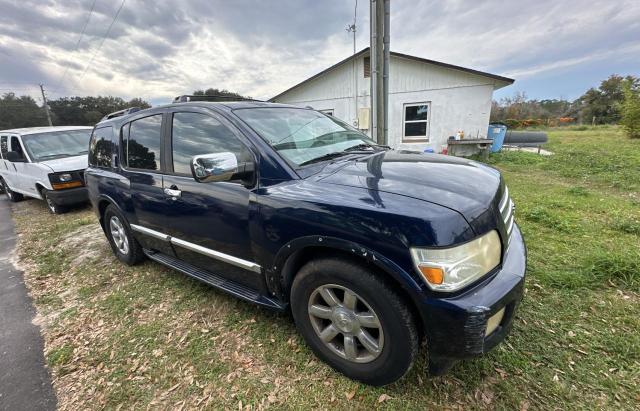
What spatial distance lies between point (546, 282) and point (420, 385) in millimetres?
1766

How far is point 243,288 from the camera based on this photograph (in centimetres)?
244

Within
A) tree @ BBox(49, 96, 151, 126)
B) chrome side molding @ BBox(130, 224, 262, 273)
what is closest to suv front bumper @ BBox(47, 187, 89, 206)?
chrome side molding @ BBox(130, 224, 262, 273)

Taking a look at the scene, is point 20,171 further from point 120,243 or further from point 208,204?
point 208,204

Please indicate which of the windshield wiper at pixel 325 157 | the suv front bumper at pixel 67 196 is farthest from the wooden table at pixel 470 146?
the suv front bumper at pixel 67 196

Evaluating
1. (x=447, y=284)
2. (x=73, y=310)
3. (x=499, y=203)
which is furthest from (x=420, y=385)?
(x=73, y=310)

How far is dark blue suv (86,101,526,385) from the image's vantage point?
58.8 inches

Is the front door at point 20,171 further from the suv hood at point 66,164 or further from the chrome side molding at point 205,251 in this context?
the chrome side molding at point 205,251

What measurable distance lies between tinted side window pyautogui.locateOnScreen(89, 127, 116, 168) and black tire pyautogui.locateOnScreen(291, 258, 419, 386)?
2882 mm

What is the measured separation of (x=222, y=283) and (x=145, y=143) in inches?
63.9

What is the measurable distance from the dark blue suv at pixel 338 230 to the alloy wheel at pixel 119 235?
0.98 metres

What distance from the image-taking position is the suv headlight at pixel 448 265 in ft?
4.77

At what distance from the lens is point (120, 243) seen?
3.83 m

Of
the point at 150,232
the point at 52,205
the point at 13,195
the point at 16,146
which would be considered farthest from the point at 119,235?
the point at 13,195

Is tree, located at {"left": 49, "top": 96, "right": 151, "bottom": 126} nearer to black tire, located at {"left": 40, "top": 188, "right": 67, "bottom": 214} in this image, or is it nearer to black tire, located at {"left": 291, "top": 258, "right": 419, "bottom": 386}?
black tire, located at {"left": 40, "top": 188, "right": 67, "bottom": 214}
